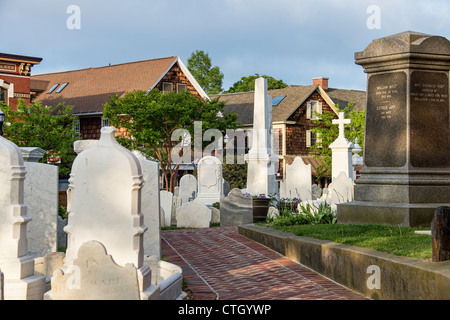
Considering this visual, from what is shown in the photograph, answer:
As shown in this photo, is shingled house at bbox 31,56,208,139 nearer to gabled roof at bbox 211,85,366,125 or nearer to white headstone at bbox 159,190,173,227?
gabled roof at bbox 211,85,366,125

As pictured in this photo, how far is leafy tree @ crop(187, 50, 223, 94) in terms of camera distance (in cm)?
6656

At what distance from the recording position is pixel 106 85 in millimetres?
46750

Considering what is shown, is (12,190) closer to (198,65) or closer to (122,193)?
(122,193)

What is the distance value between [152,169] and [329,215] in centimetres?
462

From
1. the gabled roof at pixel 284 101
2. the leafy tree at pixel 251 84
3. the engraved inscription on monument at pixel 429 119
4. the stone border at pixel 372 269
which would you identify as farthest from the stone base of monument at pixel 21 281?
the leafy tree at pixel 251 84

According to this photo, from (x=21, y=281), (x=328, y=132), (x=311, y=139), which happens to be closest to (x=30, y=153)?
(x=21, y=281)

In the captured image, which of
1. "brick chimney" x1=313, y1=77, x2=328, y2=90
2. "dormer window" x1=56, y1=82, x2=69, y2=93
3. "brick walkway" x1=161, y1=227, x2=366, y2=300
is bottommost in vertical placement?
"brick walkway" x1=161, y1=227, x2=366, y2=300

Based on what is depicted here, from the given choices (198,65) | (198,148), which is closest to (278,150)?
(198,148)

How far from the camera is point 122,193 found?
602 centimetres

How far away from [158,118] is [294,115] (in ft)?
59.6

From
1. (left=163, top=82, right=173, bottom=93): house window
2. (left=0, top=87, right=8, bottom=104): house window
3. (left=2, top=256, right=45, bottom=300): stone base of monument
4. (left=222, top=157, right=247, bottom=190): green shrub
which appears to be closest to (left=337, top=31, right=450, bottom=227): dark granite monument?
(left=2, top=256, right=45, bottom=300): stone base of monument

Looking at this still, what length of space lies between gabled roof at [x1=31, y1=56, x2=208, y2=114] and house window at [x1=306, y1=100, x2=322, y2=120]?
1034 cm

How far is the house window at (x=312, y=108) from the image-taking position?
5272cm

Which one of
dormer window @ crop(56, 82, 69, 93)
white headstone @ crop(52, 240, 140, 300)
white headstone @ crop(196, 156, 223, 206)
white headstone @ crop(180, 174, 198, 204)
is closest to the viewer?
white headstone @ crop(52, 240, 140, 300)
